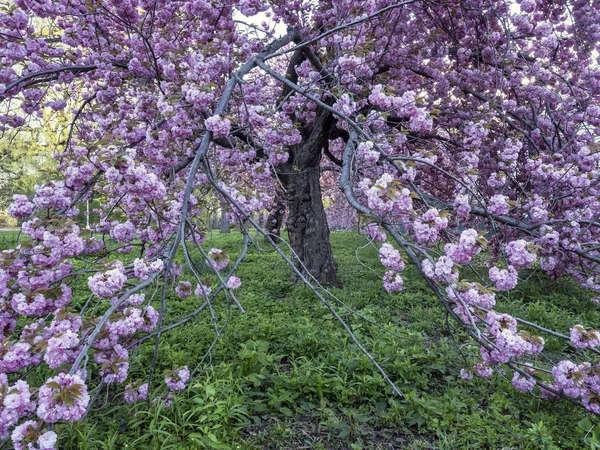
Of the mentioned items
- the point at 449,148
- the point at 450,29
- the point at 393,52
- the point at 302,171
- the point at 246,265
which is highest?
the point at 450,29

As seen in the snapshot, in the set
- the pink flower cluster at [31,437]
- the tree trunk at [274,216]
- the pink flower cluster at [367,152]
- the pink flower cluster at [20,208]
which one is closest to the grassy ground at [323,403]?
the pink flower cluster at [31,437]

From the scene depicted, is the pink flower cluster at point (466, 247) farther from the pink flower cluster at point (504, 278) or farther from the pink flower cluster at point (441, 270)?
the pink flower cluster at point (504, 278)

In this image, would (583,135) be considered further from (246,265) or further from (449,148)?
(246,265)

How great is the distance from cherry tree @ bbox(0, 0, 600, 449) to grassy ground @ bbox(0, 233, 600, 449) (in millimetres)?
250

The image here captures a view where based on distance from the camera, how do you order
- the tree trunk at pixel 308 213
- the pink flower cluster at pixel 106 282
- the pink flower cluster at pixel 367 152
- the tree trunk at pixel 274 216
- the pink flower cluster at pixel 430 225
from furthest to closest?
1. the tree trunk at pixel 274 216
2. the tree trunk at pixel 308 213
3. the pink flower cluster at pixel 367 152
4. the pink flower cluster at pixel 430 225
5. the pink flower cluster at pixel 106 282

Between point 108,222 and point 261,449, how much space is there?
6.25ft

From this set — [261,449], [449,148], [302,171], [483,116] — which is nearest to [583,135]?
[483,116]

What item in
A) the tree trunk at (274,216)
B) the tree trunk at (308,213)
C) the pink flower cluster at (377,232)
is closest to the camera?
the pink flower cluster at (377,232)

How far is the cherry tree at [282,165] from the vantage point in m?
1.88

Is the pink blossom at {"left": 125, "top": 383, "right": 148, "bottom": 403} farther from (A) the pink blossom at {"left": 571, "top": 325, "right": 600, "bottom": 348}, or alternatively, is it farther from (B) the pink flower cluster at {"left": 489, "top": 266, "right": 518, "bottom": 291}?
(A) the pink blossom at {"left": 571, "top": 325, "right": 600, "bottom": 348}

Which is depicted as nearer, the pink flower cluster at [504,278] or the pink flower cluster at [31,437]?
the pink flower cluster at [31,437]

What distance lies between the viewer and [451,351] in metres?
3.43

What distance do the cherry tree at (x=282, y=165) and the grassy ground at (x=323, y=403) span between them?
25 centimetres

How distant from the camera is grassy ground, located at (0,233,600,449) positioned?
2254 mm
